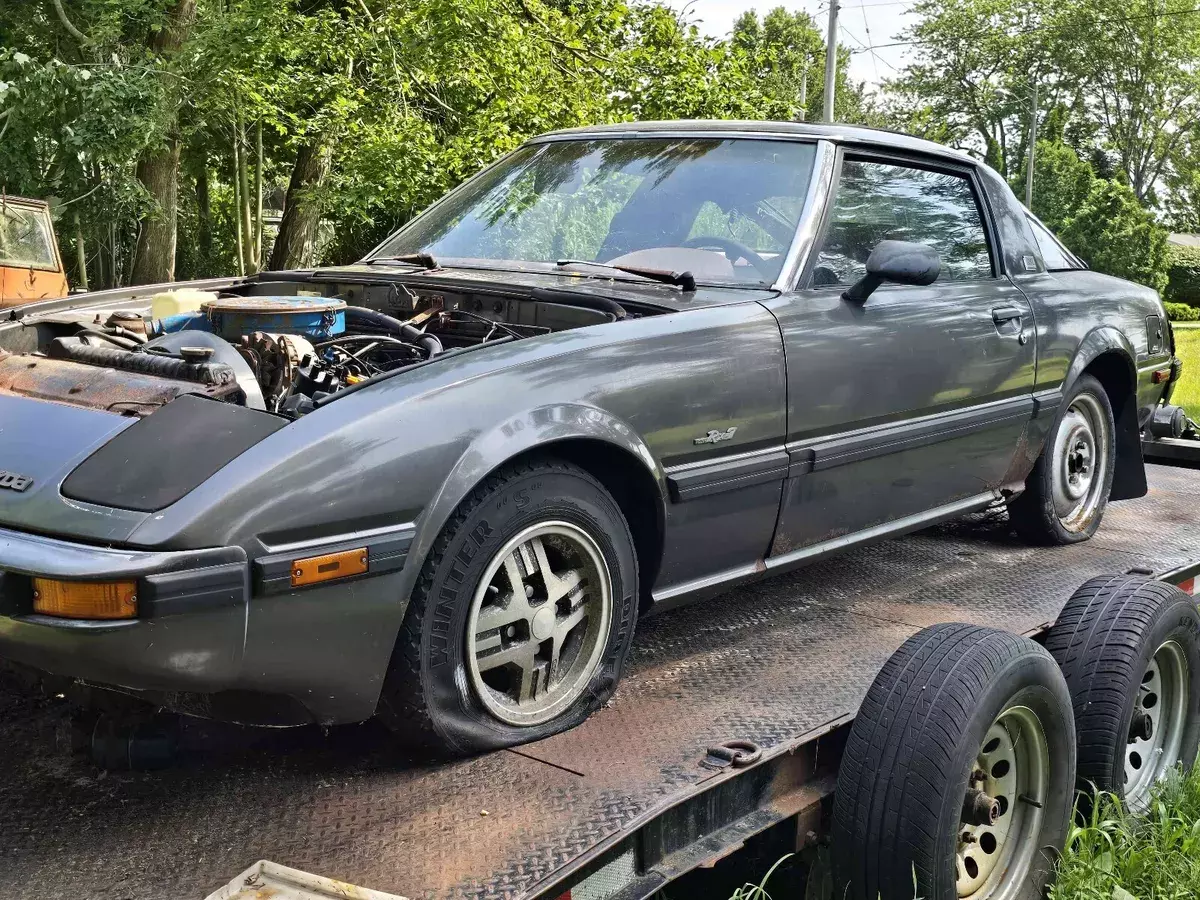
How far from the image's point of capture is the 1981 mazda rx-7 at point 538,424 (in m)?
2.07

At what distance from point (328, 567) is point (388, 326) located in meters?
1.17

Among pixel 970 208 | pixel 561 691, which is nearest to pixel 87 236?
pixel 970 208

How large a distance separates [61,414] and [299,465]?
0.59 metres

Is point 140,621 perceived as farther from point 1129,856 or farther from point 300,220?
point 300,220

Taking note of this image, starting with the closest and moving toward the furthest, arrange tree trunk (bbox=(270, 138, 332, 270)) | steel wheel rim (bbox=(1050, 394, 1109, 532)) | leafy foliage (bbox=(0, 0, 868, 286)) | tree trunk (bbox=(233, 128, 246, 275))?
steel wheel rim (bbox=(1050, 394, 1109, 532))
leafy foliage (bbox=(0, 0, 868, 286))
tree trunk (bbox=(270, 138, 332, 270))
tree trunk (bbox=(233, 128, 246, 275))

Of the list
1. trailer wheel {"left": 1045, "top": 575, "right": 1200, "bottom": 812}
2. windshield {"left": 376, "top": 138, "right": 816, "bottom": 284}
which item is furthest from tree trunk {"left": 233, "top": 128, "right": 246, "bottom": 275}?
trailer wheel {"left": 1045, "top": 575, "right": 1200, "bottom": 812}

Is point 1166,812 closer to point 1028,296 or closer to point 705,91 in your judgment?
point 1028,296

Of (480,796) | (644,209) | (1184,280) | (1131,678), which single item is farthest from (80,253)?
(1184,280)

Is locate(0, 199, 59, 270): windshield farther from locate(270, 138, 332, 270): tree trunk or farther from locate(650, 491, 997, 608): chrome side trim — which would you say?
locate(650, 491, 997, 608): chrome side trim

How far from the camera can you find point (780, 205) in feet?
11.3

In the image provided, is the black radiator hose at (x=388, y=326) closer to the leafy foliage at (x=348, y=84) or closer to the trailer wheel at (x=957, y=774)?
the trailer wheel at (x=957, y=774)

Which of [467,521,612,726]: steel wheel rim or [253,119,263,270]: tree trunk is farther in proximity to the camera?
[253,119,263,270]: tree trunk

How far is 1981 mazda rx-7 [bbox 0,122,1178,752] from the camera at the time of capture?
2.07 m

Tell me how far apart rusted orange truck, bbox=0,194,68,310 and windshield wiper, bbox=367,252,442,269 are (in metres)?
7.63
